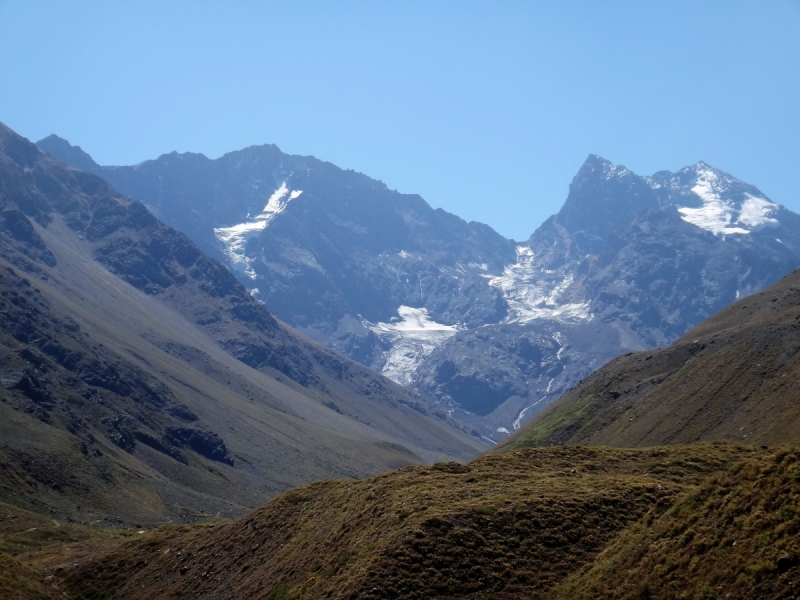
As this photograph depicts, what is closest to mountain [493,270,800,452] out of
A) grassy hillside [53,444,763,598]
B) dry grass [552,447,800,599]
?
grassy hillside [53,444,763,598]

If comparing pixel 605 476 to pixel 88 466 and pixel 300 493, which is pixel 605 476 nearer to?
pixel 300 493

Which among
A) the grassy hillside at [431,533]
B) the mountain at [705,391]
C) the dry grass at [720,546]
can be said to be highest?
the mountain at [705,391]

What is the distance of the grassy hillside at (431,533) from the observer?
43438 mm

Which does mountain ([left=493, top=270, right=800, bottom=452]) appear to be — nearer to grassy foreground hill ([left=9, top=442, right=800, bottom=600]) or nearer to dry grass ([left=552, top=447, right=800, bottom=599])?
grassy foreground hill ([left=9, top=442, right=800, bottom=600])

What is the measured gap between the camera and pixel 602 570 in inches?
1588

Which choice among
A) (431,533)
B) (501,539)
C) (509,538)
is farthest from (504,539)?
(431,533)

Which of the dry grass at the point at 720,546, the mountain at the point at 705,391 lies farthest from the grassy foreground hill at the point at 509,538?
the mountain at the point at 705,391

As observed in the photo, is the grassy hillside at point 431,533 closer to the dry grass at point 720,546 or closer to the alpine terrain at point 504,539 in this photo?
the alpine terrain at point 504,539

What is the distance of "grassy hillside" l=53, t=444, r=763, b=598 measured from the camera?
4344 cm

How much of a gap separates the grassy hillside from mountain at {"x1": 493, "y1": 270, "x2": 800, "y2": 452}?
4435 centimetres

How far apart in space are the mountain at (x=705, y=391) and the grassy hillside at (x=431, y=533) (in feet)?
146

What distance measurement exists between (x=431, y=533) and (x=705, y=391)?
3911 inches

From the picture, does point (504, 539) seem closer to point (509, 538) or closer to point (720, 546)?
point (509, 538)

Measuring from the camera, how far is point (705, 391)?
132 metres
